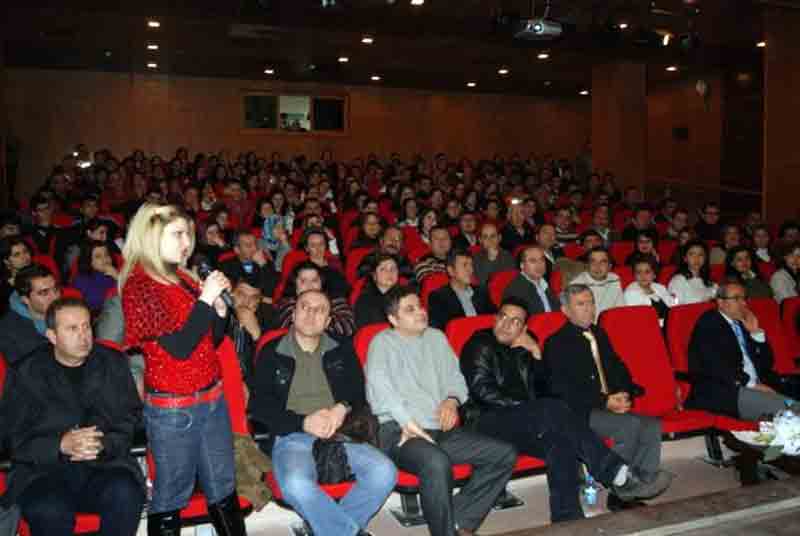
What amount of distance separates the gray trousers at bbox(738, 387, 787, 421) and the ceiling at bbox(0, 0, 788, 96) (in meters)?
5.33

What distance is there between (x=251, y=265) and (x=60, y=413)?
114 inches

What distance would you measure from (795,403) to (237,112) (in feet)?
42.1

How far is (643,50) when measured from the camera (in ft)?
35.0

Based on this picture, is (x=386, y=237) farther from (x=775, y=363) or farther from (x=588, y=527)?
(x=588, y=527)

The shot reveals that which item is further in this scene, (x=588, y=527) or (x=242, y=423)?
(x=242, y=423)

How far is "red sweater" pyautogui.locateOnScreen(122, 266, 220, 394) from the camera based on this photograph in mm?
2277

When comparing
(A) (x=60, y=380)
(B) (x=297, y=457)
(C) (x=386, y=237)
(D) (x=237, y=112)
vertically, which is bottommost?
(B) (x=297, y=457)

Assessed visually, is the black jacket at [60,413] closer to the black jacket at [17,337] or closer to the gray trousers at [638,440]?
the black jacket at [17,337]

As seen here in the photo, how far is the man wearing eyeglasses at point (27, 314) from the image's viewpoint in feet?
10.9

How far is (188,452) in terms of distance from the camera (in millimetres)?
2396

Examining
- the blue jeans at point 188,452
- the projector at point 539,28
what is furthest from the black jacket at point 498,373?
the projector at point 539,28

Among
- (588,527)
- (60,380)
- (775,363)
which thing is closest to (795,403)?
(775,363)

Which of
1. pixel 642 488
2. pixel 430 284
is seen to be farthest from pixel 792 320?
pixel 430 284

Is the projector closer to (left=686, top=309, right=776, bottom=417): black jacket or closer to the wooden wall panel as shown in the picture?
(left=686, top=309, right=776, bottom=417): black jacket
